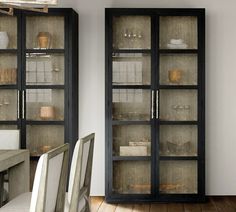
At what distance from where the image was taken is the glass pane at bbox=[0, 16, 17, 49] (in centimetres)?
553

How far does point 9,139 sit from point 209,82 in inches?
96.4

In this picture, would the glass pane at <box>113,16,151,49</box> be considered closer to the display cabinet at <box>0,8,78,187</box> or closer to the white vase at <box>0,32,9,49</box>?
the display cabinet at <box>0,8,78,187</box>

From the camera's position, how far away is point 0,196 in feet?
13.3

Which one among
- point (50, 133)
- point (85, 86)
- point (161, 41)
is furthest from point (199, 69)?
point (50, 133)

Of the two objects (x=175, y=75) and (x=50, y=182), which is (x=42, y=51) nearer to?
(x=175, y=75)

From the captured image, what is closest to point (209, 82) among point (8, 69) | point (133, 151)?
point (133, 151)

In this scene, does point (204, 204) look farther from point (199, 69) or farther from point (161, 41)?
point (161, 41)

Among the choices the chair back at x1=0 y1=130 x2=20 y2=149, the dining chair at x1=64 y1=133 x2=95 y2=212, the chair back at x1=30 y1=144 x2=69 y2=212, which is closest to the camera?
the chair back at x1=30 y1=144 x2=69 y2=212

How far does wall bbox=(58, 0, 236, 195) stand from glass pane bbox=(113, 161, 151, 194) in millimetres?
345

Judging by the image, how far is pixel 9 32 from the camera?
5.57m

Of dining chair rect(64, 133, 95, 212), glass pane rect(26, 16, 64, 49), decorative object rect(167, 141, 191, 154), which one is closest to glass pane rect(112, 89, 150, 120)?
decorative object rect(167, 141, 191, 154)

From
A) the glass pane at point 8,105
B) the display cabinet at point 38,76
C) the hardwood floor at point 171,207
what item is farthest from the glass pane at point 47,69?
the hardwood floor at point 171,207

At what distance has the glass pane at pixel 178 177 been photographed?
568 cm

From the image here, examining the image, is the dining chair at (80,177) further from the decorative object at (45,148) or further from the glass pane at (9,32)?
the glass pane at (9,32)
